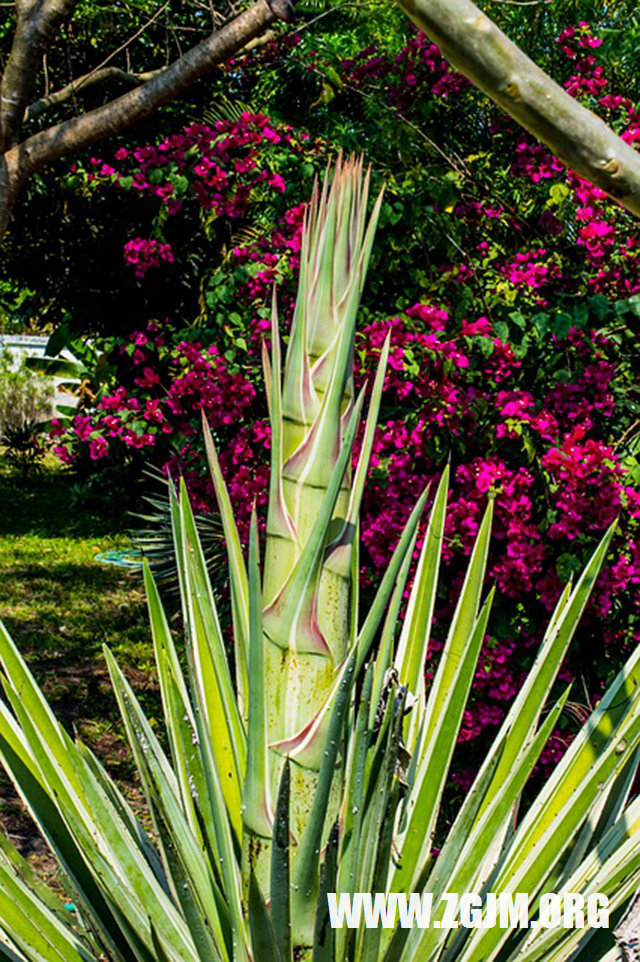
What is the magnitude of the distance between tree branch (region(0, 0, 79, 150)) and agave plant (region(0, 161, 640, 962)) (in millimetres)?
2632

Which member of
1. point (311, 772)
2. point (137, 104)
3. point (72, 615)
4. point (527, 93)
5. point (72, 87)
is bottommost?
point (72, 615)

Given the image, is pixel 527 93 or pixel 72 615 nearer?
pixel 527 93

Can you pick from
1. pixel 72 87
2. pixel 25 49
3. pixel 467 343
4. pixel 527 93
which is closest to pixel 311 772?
pixel 527 93

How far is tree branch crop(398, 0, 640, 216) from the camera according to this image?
36.2 inches

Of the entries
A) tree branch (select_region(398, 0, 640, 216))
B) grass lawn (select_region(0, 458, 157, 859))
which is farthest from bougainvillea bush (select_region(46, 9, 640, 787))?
tree branch (select_region(398, 0, 640, 216))

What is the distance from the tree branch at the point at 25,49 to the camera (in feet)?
12.4

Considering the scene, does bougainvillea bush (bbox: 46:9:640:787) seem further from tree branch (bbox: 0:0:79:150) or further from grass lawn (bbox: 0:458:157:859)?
grass lawn (bbox: 0:458:157:859)

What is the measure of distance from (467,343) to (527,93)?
8.12 feet

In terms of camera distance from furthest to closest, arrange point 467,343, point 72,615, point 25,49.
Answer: point 72,615 < point 25,49 < point 467,343

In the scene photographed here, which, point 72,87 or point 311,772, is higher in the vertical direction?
point 72,87

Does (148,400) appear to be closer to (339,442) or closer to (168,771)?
Result: (168,771)

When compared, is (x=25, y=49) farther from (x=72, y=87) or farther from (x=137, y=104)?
(x=72, y=87)

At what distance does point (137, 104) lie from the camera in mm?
4117

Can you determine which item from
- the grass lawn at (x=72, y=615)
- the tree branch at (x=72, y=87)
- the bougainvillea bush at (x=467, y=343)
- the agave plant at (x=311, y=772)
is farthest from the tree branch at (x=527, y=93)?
the tree branch at (x=72, y=87)
